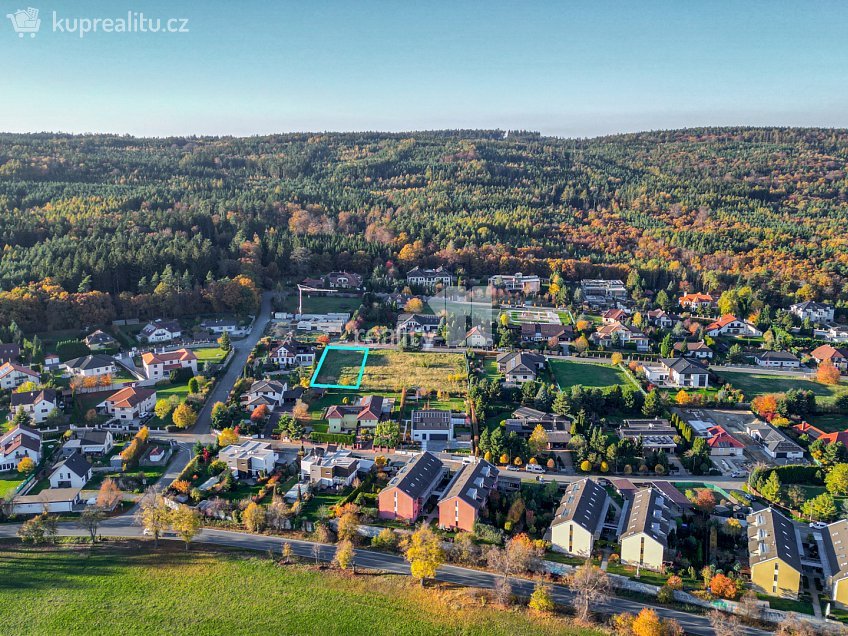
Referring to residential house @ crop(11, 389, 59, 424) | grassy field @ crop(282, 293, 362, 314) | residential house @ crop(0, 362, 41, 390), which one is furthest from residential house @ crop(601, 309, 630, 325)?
residential house @ crop(0, 362, 41, 390)

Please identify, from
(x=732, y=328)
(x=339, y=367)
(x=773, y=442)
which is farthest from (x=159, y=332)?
(x=732, y=328)

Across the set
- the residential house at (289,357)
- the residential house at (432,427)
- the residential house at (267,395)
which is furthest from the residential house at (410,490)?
the residential house at (289,357)

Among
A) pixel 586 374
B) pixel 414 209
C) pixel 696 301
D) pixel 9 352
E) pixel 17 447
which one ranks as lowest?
pixel 586 374

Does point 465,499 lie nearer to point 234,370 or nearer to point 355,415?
point 355,415

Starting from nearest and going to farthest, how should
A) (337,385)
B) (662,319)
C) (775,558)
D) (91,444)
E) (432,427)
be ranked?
1. (775,558)
2. (91,444)
3. (432,427)
4. (337,385)
5. (662,319)

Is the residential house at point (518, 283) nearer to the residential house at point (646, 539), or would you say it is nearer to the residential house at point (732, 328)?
the residential house at point (732, 328)
